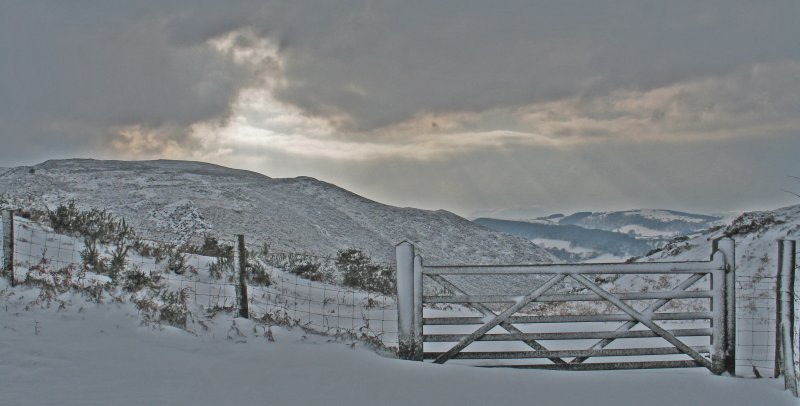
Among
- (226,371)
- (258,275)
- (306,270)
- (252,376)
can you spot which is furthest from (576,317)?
(306,270)

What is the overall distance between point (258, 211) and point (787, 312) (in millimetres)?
22725

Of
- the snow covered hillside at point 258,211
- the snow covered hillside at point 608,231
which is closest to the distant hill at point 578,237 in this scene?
the snow covered hillside at point 608,231

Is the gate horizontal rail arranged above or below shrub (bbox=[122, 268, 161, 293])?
below

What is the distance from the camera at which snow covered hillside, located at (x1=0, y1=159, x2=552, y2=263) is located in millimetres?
26083

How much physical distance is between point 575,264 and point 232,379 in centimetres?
453

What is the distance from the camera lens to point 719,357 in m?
9.19

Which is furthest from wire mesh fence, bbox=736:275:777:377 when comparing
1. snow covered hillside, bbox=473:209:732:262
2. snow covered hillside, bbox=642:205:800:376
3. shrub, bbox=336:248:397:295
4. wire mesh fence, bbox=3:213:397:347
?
snow covered hillside, bbox=473:209:732:262

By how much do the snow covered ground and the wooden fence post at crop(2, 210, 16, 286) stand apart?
134cm

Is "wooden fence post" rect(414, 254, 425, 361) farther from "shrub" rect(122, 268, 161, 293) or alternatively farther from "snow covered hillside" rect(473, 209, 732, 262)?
"snow covered hillside" rect(473, 209, 732, 262)

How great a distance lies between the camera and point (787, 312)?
27.6ft

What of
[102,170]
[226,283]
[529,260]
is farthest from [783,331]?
[102,170]

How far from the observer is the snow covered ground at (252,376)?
739cm

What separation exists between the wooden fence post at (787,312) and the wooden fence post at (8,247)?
10734 millimetres

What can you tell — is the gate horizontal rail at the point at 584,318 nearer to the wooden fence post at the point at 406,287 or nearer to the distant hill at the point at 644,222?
the wooden fence post at the point at 406,287
